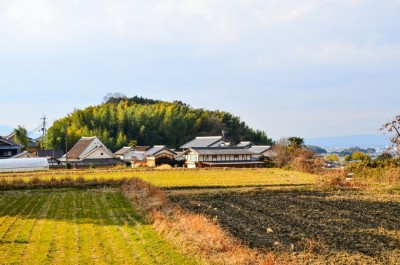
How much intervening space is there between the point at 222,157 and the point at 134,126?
23.1 metres

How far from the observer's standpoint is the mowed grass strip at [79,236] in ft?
28.7

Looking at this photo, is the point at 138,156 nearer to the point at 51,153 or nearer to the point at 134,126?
the point at 51,153

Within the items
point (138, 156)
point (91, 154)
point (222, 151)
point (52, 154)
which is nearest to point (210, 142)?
point (222, 151)

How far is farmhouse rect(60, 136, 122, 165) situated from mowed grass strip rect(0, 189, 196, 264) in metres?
30.2

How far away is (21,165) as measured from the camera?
41.5 meters

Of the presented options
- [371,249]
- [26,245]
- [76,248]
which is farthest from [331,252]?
[26,245]

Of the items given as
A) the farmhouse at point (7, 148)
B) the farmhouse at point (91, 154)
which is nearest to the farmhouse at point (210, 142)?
the farmhouse at point (91, 154)

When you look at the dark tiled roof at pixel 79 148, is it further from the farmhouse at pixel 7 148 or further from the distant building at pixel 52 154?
the farmhouse at pixel 7 148

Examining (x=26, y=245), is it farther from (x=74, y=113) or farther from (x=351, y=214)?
(x=74, y=113)

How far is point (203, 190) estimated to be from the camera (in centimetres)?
2500

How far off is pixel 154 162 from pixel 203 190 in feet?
86.7

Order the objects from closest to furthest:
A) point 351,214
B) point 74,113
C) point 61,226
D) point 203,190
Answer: point 61,226 → point 351,214 → point 203,190 → point 74,113

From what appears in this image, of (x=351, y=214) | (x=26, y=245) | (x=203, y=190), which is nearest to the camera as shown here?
(x=26, y=245)

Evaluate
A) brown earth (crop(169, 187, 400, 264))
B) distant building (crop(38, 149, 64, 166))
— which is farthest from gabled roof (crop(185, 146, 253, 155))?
brown earth (crop(169, 187, 400, 264))
